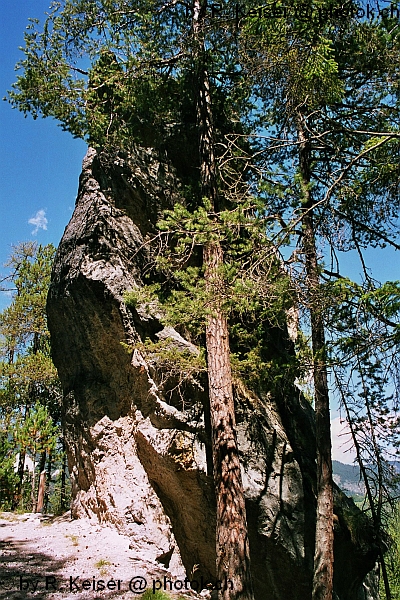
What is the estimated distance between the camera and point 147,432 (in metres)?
8.25

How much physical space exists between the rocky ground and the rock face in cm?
34

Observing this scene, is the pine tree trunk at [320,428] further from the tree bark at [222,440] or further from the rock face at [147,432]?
the tree bark at [222,440]

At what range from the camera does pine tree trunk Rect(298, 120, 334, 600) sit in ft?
21.5

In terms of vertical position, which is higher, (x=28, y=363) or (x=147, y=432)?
(x=28, y=363)

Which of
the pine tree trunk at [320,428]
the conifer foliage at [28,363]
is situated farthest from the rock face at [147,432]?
the conifer foliage at [28,363]

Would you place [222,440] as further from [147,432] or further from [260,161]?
[260,161]

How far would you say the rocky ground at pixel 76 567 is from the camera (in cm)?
575

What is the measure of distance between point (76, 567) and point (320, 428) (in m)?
4.39

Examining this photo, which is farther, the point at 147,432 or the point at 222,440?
the point at 147,432

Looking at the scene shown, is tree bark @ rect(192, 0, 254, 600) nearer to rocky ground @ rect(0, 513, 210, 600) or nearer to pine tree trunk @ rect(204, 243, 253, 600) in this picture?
pine tree trunk @ rect(204, 243, 253, 600)

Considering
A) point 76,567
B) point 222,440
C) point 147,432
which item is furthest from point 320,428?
point 76,567

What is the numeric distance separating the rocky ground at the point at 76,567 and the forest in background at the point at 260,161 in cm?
Answer: 163

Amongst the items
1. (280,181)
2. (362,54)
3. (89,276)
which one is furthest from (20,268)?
(362,54)

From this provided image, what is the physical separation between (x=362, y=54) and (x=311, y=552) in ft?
27.3
